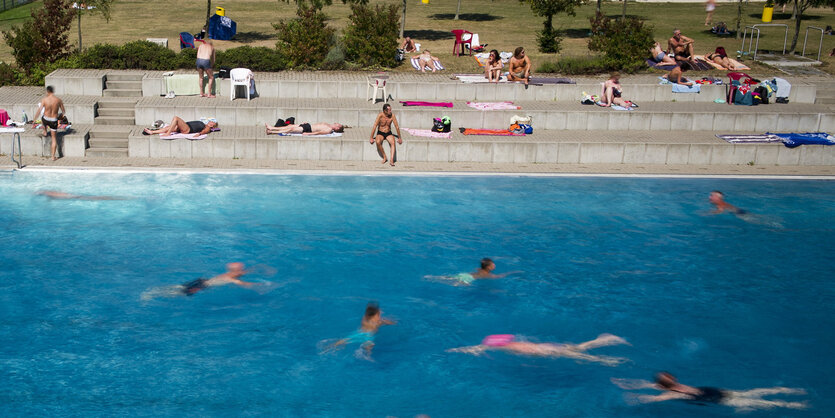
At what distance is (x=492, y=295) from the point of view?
13.6 meters

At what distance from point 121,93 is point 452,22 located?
18.2 metres

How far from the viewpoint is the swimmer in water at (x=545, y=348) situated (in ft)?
Answer: 38.5

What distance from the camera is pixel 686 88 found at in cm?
2431

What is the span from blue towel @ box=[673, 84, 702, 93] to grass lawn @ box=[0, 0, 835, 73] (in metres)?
4.75

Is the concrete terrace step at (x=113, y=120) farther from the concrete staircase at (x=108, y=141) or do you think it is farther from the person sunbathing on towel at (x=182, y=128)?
the person sunbathing on towel at (x=182, y=128)

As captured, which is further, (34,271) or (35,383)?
(34,271)

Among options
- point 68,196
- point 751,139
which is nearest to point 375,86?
point 68,196

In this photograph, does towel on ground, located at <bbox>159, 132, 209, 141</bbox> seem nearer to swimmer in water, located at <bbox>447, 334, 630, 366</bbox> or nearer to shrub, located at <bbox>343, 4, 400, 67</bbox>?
shrub, located at <bbox>343, 4, 400, 67</bbox>

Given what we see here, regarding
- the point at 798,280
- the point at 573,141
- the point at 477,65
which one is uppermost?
the point at 477,65

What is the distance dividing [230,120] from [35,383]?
1158 cm

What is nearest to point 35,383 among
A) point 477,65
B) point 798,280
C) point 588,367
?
point 588,367

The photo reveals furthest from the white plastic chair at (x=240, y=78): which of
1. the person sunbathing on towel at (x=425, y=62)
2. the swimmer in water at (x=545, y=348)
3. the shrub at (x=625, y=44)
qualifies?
the swimmer in water at (x=545, y=348)

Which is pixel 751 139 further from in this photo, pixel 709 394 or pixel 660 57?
pixel 709 394

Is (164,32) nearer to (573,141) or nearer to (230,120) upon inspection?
(230,120)
